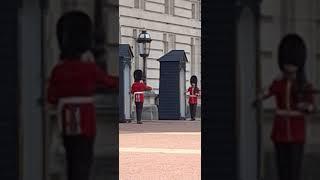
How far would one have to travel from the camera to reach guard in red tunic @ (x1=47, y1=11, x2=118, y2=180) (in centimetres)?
511

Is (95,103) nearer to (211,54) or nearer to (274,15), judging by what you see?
(211,54)

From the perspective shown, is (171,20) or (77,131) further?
(171,20)

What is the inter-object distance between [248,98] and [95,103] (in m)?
0.91

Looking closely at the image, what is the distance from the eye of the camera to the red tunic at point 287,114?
5.11 meters

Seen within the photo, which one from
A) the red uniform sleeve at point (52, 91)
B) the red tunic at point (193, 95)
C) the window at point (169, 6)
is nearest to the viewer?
the red uniform sleeve at point (52, 91)

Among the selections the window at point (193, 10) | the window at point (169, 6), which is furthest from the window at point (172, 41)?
the window at point (193, 10)

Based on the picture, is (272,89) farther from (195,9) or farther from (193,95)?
(195,9)

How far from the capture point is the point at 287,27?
5.02m

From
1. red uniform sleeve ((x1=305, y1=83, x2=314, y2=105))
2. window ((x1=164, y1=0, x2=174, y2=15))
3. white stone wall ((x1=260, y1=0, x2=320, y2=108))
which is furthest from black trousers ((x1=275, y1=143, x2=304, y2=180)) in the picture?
window ((x1=164, y1=0, x2=174, y2=15))

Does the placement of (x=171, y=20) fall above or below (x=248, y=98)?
above

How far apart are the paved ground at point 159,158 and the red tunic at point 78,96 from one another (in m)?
3.85

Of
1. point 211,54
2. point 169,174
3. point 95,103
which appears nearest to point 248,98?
point 211,54

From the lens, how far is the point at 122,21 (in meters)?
31.0

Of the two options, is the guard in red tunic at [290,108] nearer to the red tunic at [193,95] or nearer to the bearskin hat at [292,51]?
the bearskin hat at [292,51]
